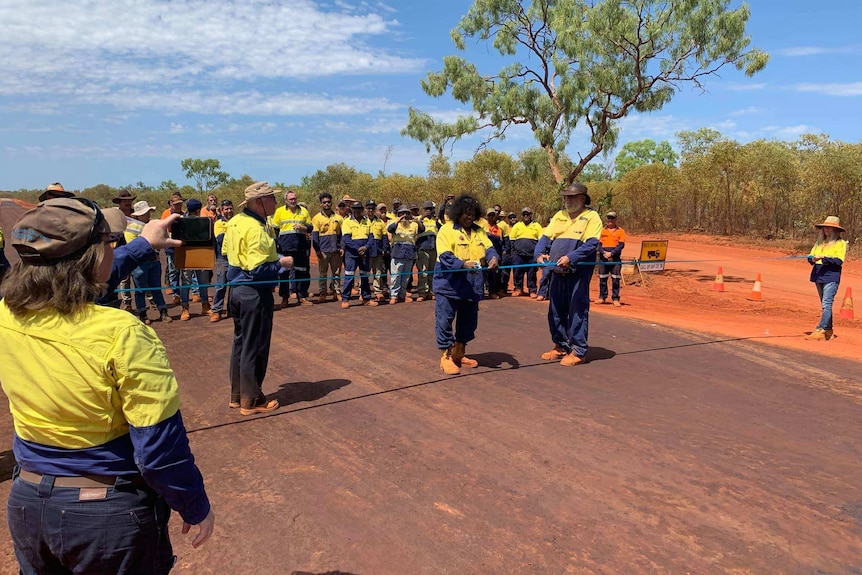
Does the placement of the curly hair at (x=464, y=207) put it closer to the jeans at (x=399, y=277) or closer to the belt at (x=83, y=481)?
the jeans at (x=399, y=277)

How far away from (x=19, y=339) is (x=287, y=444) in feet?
9.99

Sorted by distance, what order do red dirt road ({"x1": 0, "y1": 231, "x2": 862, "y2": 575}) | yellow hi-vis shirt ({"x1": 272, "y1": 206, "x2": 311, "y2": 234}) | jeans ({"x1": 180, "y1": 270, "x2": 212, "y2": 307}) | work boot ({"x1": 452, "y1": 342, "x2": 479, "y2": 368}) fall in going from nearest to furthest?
red dirt road ({"x1": 0, "y1": 231, "x2": 862, "y2": 575}), work boot ({"x1": 452, "y1": 342, "x2": 479, "y2": 368}), jeans ({"x1": 180, "y1": 270, "x2": 212, "y2": 307}), yellow hi-vis shirt ({"x1": 272, "y1": 206, "x2": 311, "y2": 234})

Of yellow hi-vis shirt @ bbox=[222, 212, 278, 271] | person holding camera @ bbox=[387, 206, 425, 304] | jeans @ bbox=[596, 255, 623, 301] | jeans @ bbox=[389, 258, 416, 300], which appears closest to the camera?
yellow hi-vis shirt @ bbox=[222, 212, 278, 271]

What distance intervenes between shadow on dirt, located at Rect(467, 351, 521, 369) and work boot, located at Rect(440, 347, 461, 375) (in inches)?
19.2

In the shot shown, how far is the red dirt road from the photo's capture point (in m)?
3.19

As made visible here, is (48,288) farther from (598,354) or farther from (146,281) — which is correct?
(146,281)

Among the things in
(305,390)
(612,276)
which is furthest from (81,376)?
(612,276)

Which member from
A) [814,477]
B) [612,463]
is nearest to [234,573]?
[612,463]

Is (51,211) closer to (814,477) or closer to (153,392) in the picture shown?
(153,392)

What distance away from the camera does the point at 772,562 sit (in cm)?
310

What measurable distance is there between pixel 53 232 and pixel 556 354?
6217mm

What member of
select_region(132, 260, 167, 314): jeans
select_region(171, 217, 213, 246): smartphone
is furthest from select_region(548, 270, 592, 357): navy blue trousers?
select_region(132, 260, 167, 314): jeans

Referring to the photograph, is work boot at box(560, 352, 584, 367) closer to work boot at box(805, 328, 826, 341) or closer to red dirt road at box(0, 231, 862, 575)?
red dirt road at box(0, 231, 862, 575)

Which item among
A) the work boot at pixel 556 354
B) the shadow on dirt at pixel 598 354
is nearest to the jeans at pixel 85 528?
the work boot at pixel 556 354
